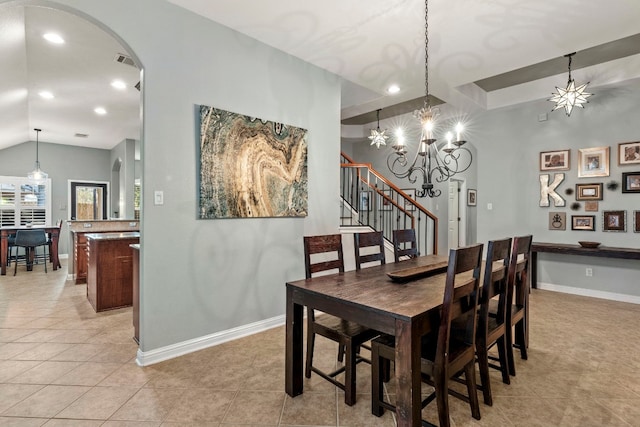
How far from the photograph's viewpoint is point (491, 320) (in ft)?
7.43

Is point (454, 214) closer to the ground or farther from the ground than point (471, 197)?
closer to the ground

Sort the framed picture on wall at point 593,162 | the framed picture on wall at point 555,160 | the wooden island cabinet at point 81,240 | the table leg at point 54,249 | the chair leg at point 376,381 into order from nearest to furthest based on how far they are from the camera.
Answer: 1. the chair leg at point 376,381
2. the framed picture on wall at point 593,162
3. the framed picture on wall at point 555,160
4. the wooden island cabinet at point 81,240
5. the table leg at point 54,249

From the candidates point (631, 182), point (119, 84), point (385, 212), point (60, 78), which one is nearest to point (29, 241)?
point (60, 78)

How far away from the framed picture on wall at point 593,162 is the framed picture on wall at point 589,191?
144mm

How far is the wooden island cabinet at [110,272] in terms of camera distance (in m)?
3.74

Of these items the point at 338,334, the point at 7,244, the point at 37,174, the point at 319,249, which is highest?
the point at 37,174

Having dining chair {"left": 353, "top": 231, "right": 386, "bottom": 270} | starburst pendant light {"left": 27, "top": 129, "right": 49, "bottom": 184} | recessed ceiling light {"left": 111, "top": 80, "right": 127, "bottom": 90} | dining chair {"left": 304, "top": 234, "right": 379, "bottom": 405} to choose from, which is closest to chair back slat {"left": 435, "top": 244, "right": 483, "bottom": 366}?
dining chair {"left": 304, "top": 234, "right": 379, "bottom": 405}

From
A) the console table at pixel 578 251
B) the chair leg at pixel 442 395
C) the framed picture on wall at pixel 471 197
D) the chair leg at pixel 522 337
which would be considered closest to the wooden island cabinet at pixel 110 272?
the chair leg at pixel 442 395

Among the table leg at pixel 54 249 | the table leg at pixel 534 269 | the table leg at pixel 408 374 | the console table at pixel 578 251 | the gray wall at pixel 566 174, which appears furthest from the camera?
the table leg at pixel 54 249

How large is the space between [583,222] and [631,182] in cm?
72

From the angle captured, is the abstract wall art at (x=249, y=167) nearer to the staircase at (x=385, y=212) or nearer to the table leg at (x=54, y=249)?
the staircase at (x=385, y=212)

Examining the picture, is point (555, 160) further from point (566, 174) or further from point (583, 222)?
point (583, 222)

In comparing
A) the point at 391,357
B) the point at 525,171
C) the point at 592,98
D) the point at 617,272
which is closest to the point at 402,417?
the point at 391,357

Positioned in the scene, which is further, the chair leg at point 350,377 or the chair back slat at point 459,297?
the chair leg at point 350,377
